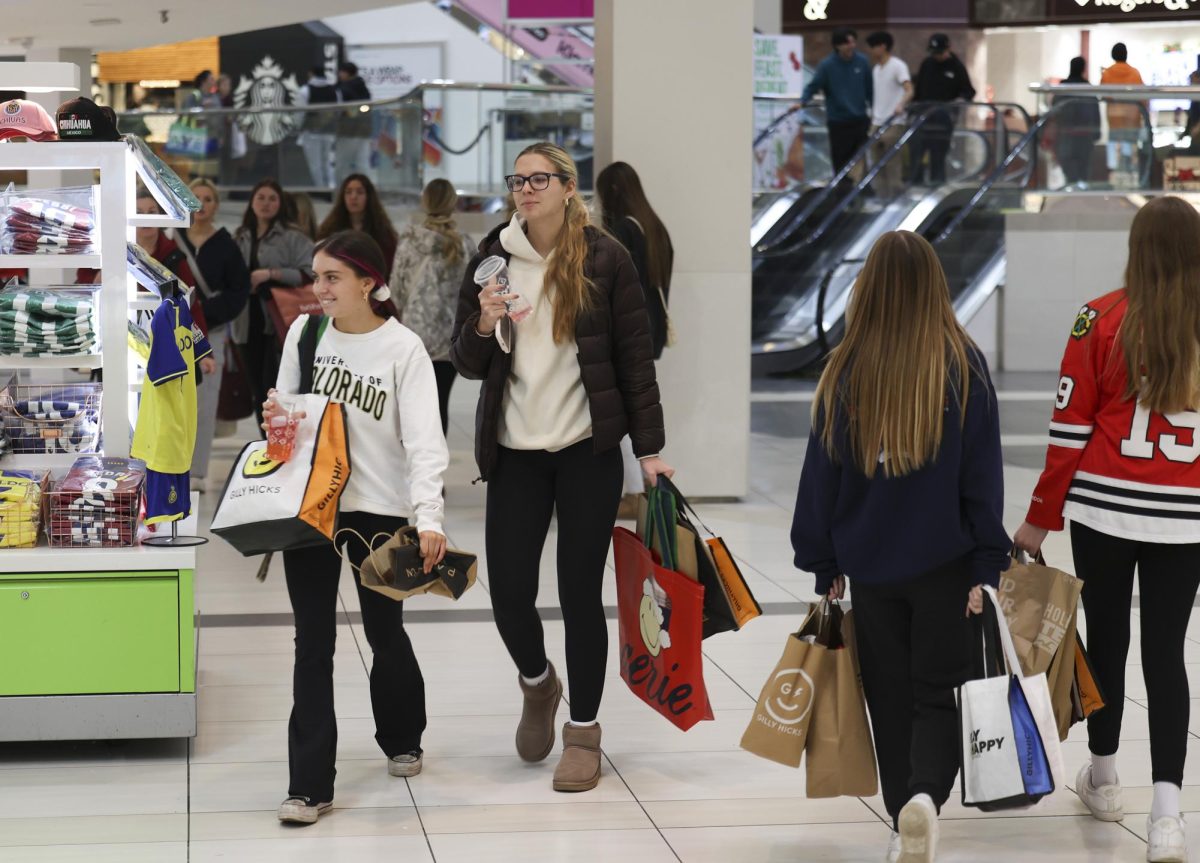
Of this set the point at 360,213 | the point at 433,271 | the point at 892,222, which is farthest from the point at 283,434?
the point at 892,222

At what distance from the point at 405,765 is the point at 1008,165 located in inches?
489

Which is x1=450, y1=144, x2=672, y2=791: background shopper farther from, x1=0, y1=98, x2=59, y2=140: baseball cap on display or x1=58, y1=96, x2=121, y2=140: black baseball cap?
x1=0, y1=98, x2=59, y2=140: baseball cap on display

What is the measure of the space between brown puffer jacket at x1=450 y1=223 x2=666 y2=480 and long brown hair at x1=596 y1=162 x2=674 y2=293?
325cm

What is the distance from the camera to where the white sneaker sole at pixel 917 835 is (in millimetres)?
3277

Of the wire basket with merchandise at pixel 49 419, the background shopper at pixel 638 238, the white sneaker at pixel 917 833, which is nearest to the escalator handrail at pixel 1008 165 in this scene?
the background shopper at pixel 638 238

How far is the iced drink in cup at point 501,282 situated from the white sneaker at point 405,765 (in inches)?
47.3

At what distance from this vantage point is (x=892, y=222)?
15.5 metres

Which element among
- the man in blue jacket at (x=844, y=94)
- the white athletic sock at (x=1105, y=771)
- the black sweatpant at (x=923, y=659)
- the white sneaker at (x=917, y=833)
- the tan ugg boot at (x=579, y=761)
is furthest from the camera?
the man in blue jacket at (x=844, y=94)

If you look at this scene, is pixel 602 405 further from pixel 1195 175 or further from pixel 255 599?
pixel 1195 175

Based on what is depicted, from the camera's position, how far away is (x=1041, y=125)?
1541 centimetres

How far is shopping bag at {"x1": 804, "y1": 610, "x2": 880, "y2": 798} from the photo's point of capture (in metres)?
3.54

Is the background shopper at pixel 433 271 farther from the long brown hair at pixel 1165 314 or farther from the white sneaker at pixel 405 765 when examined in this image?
the long brown hair at pixel 1165 314

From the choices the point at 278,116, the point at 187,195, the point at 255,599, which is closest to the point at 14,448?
the point at 187,195

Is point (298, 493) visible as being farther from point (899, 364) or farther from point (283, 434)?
point (899, 364)
